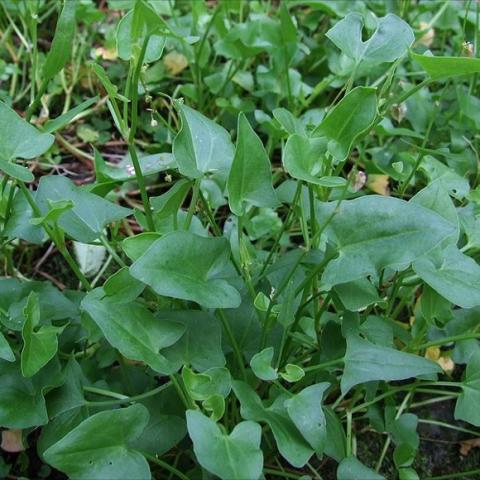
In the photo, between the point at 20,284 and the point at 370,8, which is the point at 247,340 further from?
the point at 370,8

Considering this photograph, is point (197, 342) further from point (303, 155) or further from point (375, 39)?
point (375, 39)

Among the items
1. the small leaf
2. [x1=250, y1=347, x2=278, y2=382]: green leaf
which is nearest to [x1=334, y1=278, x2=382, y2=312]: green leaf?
[x1=250, y1=347, x2=278, y2=382]: green leaf

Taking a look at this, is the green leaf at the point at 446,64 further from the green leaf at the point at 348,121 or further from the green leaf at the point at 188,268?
the green leaf at the point at 188,268

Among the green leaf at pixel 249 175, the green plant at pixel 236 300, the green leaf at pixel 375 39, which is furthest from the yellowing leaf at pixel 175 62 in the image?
the green leaf at pixel 249 175

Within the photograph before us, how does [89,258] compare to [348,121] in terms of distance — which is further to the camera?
[89,258]

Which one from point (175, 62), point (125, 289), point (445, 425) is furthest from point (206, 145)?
point (175, 62)

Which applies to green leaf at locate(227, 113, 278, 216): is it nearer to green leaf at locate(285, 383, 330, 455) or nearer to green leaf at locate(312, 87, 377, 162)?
green leaf at locate(312, 87, 377, 162)

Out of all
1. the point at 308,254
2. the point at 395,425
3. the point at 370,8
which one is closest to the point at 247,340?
the point at 308,254
